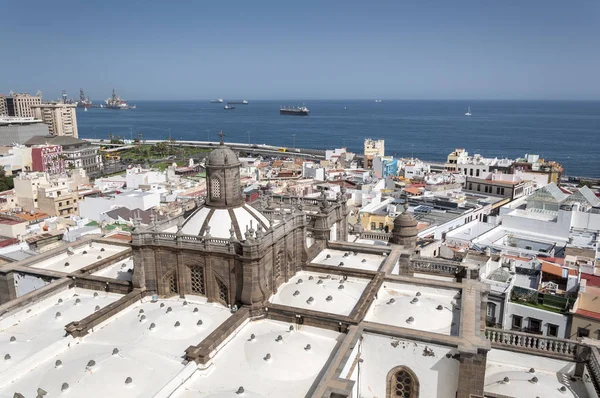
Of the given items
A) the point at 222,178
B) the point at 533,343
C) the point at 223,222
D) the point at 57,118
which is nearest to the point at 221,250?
the point at 223,222

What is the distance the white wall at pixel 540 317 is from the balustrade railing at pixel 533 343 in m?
9.13

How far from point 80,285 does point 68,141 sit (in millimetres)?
126262

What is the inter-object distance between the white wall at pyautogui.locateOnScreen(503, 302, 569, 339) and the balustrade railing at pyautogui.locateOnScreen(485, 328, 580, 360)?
9.13 metres

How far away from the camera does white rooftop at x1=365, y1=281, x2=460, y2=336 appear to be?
70.4 ft

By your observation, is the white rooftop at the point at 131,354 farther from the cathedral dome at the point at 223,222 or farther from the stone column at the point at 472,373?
the stone column at the point at 472,373

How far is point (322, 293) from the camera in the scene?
76.4 feet

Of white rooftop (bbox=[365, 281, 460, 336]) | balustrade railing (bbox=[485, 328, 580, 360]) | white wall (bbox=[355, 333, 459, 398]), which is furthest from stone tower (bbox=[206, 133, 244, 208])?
balustrade railing (bbox=[485, 328, 580, 360])

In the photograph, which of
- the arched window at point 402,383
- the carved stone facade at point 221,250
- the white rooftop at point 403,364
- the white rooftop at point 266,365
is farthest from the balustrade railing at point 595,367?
the carved stone facade at point 221,250

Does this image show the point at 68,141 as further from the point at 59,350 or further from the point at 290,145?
the point at 59,350

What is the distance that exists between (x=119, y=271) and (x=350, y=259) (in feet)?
45.6

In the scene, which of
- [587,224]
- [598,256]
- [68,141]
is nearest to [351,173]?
[587,224]

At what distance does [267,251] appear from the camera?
74.8 ft

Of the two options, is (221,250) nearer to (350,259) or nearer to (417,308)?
(350,259)

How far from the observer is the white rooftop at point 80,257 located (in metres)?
29.6
